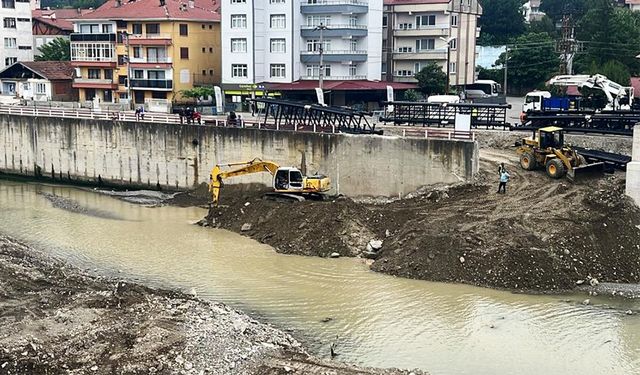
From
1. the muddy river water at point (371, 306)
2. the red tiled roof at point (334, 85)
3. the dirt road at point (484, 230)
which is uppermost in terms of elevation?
the red tiled roof at point (334, 85)

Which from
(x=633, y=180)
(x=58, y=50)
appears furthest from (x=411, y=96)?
(x=58, y=50)

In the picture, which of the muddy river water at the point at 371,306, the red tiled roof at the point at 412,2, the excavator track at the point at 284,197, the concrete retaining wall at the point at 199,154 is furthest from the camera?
the red tiled roof at the point at 412,2

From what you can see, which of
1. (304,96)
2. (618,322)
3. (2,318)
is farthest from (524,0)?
(2,318)

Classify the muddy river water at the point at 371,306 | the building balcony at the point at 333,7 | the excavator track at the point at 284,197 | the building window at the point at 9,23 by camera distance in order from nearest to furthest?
the muddy river water at the point at 371,306, the excavator track at the point at 284,197, the building balcony at the point at 333,7, the building window at the point at 9,23

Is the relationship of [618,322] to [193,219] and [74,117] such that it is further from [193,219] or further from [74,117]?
[74,117]

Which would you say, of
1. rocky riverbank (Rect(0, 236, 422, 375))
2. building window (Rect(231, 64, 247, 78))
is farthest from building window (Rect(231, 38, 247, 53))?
rocky riverbank (Rect(0, 236, 422, 375))

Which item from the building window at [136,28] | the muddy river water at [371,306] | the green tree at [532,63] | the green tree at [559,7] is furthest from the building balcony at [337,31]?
the green tree at [559,7]

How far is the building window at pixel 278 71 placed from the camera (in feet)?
220

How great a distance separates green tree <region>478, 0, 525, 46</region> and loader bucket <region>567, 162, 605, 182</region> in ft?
211

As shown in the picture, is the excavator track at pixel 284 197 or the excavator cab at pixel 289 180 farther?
the excavator cab at pixel 289 180

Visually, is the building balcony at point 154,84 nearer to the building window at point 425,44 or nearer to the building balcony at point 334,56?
the building balcony at point 334,56

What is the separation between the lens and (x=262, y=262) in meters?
34.0

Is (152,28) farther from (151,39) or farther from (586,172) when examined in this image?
(586,172)

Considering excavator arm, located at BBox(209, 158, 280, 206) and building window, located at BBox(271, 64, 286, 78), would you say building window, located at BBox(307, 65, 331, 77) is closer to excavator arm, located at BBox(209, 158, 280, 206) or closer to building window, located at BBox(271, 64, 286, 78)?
building window, located at BBox(271, 64, 286, 78)
